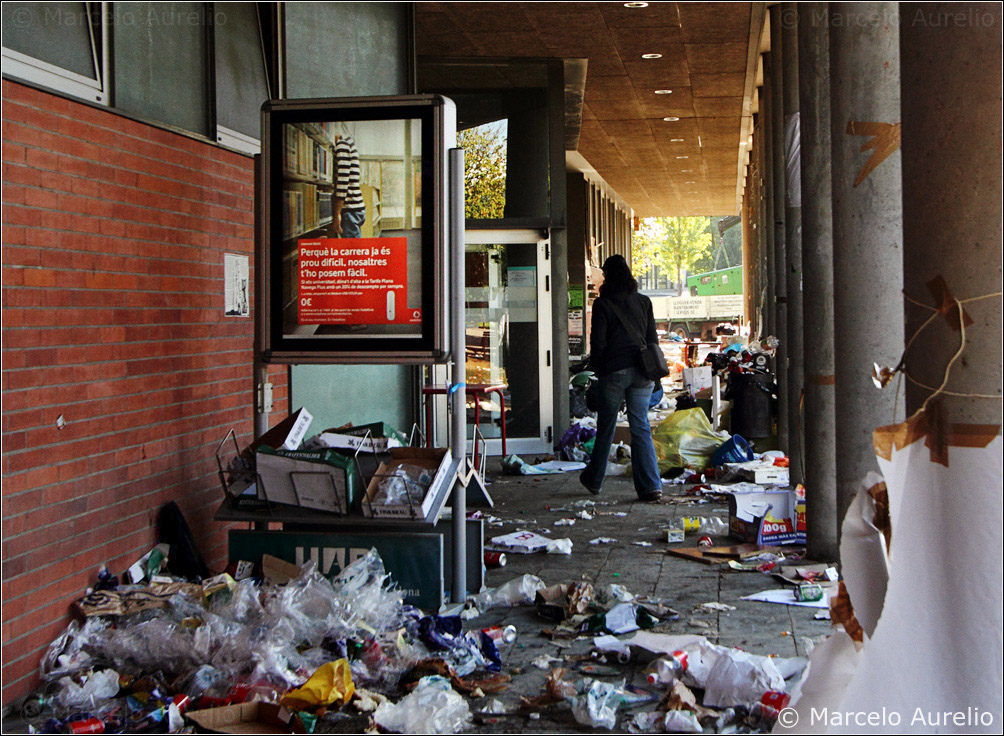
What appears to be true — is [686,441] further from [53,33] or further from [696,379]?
[53,33]

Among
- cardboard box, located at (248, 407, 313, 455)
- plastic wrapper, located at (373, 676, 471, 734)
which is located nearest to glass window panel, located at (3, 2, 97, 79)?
cardboard box, located at (248, 407, 313, 455)

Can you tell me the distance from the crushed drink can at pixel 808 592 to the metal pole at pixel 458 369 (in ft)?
6.23

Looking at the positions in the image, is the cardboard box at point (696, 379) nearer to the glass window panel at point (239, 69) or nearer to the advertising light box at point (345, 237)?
the glass window panel at point (239, 69)

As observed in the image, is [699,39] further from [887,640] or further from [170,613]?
[887,640]

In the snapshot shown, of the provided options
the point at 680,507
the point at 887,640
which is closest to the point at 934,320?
the point at 887,640

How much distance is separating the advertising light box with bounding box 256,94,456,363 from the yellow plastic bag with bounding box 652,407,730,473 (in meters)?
5.70

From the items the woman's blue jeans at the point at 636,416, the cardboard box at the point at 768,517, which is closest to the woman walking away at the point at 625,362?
the woman's blue jeans at the point at 636,416

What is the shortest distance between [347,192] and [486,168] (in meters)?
6.66

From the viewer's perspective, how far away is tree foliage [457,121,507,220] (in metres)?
12.1

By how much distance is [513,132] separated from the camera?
12.1m

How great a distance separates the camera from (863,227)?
16.9ft

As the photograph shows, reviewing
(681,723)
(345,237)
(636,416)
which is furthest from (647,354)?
(681,723)

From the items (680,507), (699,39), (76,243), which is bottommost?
(680,507)

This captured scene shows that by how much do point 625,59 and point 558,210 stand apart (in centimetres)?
208
